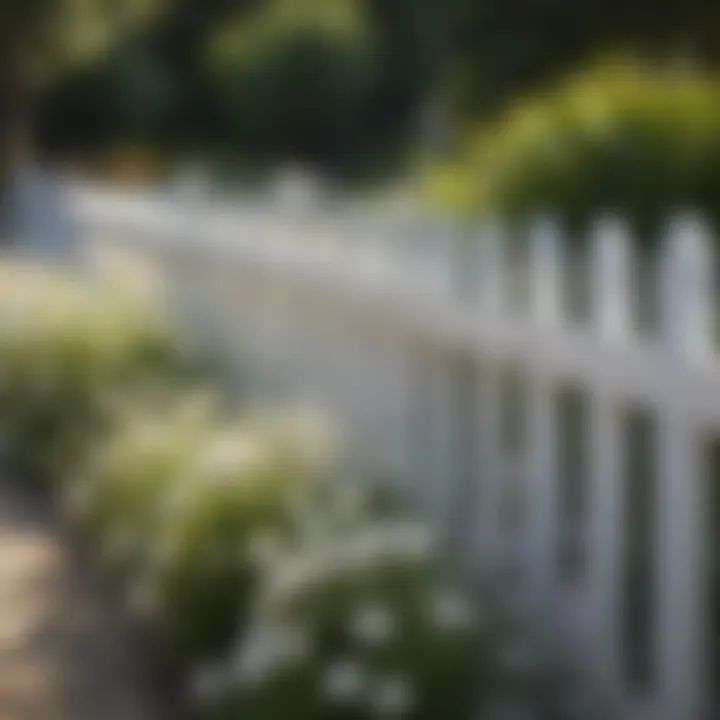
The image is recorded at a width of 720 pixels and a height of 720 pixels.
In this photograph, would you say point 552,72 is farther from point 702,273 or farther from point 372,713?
point 372,713

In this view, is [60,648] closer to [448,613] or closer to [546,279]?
[448,613]

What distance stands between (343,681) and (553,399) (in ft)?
3.09

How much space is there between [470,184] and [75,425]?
1533 millimetres

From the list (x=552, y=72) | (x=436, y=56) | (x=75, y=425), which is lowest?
(x=75, y=425)

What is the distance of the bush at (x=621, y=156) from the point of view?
4.75m

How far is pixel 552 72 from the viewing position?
18.8 feet

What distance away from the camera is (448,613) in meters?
3.17

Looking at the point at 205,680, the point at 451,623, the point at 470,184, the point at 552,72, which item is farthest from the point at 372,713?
the point at 552,72

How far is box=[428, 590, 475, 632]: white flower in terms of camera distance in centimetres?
316

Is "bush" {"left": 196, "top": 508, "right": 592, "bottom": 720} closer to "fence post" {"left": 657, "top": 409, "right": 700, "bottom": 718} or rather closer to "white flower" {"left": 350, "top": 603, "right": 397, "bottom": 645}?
"white flower" {"left": 350, "top": 603, "right": 397, "bottom": 645}

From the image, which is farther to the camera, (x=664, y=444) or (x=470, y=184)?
(x=470, y=184)

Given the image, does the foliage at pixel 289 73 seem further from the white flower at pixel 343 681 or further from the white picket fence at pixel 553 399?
the white flower at pixel 343 681

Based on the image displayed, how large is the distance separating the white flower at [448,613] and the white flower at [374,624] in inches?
2.9

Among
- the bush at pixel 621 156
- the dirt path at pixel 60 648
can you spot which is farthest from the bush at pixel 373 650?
the bush at pixel 621 156
